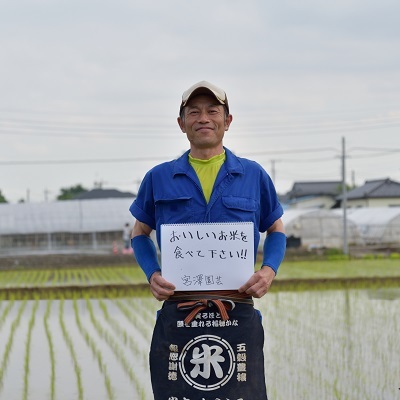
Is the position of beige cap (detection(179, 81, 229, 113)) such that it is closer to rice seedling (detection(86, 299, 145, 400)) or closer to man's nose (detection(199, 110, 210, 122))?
man's nose (detection(199, 110, 210, 122))

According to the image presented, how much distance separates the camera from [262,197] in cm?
227

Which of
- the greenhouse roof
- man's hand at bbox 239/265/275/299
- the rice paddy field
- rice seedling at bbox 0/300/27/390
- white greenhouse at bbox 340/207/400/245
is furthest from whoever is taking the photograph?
white greenhouse at bbox 340/207/400/245

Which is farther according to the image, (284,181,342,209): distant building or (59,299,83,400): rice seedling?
(284,181,342,209): distant building

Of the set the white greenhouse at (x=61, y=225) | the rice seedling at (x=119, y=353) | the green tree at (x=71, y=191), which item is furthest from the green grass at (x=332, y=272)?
the green tree at (x=71, y=191)

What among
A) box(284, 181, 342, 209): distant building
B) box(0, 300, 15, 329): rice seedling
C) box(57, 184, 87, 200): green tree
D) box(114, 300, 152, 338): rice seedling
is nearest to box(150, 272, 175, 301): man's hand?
box(114, 300, 152, 338): rice seedling

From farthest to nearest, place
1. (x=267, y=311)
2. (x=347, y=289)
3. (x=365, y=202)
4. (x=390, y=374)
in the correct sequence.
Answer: (x=365, y=202)
(x=347, y=289)
(x=267, y=311)
(x=390, y=374)

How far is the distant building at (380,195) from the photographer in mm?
37969

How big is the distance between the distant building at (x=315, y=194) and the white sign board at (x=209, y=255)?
137 ft

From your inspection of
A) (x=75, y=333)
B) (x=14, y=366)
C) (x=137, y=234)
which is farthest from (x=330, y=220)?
(x=137, y=234)

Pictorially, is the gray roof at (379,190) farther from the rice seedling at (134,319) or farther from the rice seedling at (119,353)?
the rice seedling at (119,353)

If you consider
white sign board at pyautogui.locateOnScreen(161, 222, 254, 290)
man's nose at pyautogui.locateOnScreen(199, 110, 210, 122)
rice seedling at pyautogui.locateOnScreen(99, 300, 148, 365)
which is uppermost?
man's nose at pyautogui.locateOnScreen(199, 110, 210, 122)

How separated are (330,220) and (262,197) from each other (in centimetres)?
2209

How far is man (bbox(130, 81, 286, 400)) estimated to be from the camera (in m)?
2.15

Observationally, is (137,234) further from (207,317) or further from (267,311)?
(267,311)
